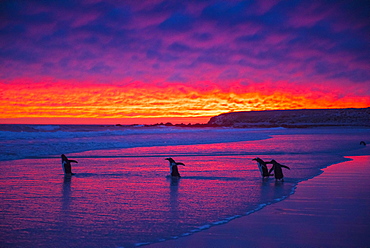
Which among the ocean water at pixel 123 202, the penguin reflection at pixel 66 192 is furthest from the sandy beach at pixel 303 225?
the penguin reflection at pixel 66 192

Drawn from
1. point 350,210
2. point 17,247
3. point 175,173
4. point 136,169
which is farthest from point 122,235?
point 136,169

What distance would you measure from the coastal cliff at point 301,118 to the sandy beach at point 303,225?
9778cm

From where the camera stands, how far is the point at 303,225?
5469mm

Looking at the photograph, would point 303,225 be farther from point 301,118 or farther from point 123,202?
point 301,118

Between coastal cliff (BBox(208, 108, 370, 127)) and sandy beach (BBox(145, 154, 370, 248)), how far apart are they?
9778cm

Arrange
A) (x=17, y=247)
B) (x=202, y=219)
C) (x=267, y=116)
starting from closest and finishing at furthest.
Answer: (x=17, y=247) → (x=202, y=219) → (x=267, y=116)

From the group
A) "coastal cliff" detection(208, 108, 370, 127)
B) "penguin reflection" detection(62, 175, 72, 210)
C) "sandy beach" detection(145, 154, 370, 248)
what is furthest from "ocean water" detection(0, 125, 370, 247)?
"coastal cliff" detection(208, 108, 370, 127)

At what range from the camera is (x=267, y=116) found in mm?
131875

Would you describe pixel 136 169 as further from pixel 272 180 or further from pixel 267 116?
pixel 267 116

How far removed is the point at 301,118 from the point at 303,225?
120 m

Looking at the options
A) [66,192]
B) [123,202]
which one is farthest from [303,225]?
[66,192]

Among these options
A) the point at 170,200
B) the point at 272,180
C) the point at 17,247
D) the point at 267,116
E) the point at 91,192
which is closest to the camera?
the point at 17,247

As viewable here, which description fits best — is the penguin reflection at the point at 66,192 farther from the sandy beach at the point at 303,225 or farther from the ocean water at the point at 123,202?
the sandy beach at the point at 303,225

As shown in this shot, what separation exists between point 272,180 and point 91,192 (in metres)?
5.26
